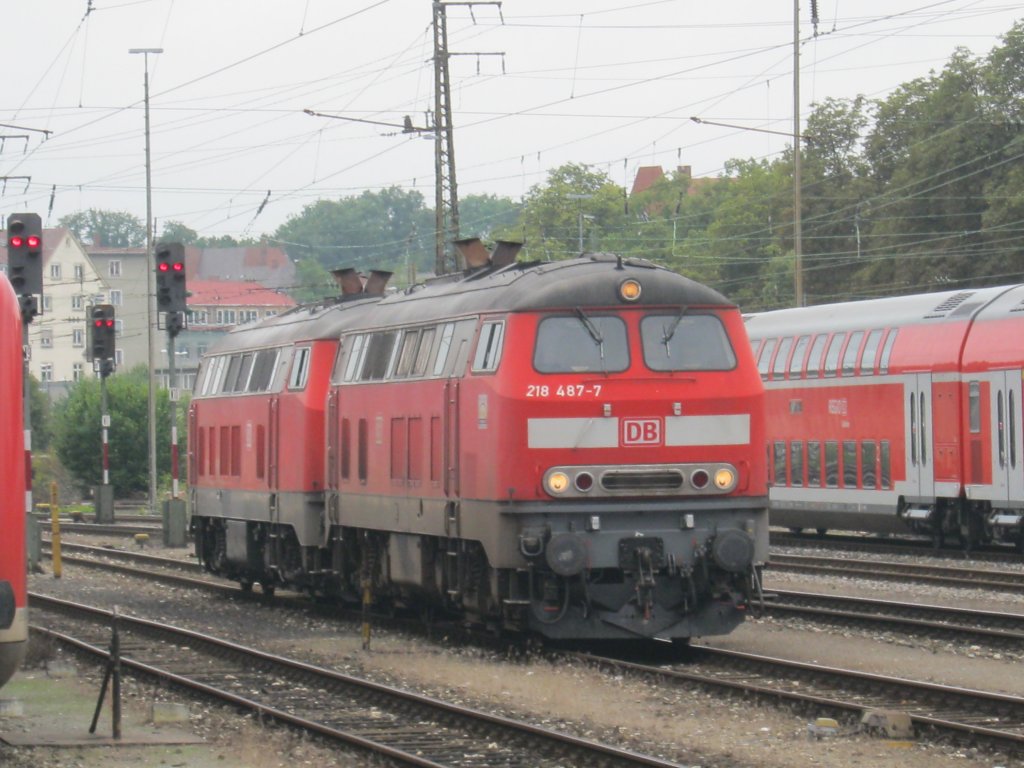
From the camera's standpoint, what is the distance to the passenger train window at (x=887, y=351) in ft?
99.7

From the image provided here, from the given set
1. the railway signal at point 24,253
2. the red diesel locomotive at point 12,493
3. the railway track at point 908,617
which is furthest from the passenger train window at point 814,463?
the red diesel locomotive at point 12,493

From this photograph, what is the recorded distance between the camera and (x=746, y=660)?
16.0 meters

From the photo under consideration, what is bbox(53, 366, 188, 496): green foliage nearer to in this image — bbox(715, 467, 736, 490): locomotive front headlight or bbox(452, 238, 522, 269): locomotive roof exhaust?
bbox(452, 238, 522, 269): locomotive roof exhaust

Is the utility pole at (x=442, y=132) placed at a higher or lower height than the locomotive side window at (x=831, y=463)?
higher

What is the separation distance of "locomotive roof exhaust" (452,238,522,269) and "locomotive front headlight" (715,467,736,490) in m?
3.62

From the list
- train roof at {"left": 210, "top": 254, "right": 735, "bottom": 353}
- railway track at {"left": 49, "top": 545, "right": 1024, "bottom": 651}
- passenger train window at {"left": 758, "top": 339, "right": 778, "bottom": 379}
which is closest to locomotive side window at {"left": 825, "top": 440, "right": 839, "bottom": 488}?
passenger train window at {"left": 758, "top": 339, "right": 778, "bottom": 379}

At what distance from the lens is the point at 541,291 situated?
54.3ft

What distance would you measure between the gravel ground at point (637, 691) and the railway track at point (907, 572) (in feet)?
1.91

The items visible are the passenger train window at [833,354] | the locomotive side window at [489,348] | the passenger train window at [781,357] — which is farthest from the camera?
the passenger train window at [781,357]

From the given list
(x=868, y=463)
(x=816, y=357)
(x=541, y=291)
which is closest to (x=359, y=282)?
(x=541, y=291)

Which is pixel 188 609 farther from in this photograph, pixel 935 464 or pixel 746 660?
pixel 935 464

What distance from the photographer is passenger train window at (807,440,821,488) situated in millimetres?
32500

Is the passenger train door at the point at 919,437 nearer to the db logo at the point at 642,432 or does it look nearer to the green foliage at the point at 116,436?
the db logo at the point at 642,432

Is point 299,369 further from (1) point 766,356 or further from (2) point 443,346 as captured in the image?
(1) point 766,356
